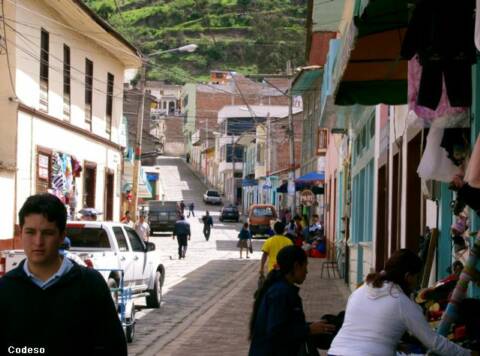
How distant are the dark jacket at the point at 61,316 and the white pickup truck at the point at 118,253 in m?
10.6

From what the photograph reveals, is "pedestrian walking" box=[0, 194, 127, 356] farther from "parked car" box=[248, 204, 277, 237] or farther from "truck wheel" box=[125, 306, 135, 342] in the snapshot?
"parked car" box=[248, 204, 277, 237]

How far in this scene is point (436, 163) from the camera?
8414mm

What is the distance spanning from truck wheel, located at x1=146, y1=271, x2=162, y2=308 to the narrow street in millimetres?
160

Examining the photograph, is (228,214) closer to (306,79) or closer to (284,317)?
(306,79)

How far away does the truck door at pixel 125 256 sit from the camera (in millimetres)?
17016

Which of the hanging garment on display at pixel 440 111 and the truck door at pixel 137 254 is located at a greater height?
the hanging garment on display at pixel 440 111

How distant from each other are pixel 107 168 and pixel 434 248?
25401mm

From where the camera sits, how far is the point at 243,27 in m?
195

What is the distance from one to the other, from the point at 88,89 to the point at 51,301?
27547mm

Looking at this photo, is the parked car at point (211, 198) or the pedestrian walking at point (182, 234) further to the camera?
the parked car at point (211, 198)

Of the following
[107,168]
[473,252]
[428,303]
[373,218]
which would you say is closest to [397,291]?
Result: [473,252]

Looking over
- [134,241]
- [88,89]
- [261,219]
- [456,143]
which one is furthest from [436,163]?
[261,219]

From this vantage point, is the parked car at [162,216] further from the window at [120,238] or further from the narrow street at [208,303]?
the window at [120,238]

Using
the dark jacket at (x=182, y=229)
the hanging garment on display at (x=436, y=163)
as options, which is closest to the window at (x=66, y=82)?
the dark jacket at (x=182, y=229)
